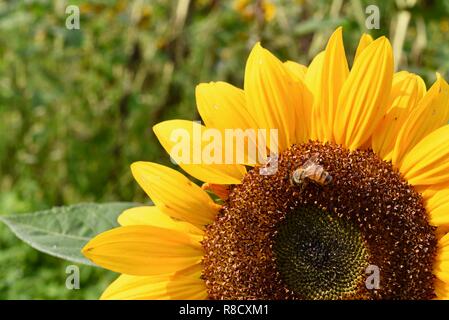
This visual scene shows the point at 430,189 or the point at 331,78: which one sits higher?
the point at 331,78

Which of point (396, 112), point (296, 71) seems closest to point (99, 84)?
point (296, 71)

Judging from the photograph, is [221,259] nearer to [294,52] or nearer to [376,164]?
[376,164]

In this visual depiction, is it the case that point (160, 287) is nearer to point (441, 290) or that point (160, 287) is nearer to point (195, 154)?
point (195, 154)

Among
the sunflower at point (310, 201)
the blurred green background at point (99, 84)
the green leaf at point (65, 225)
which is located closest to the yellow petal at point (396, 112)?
the sunflower at point (310, 201)

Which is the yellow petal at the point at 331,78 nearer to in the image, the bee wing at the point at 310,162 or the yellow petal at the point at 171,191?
the bee wing at the point at 310,162

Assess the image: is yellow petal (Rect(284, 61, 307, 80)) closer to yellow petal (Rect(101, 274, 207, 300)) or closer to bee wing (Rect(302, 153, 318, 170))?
bee wing (Rect(302, 153, 318, 170))

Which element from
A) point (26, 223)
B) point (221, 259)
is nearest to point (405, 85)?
point (221, 259)
